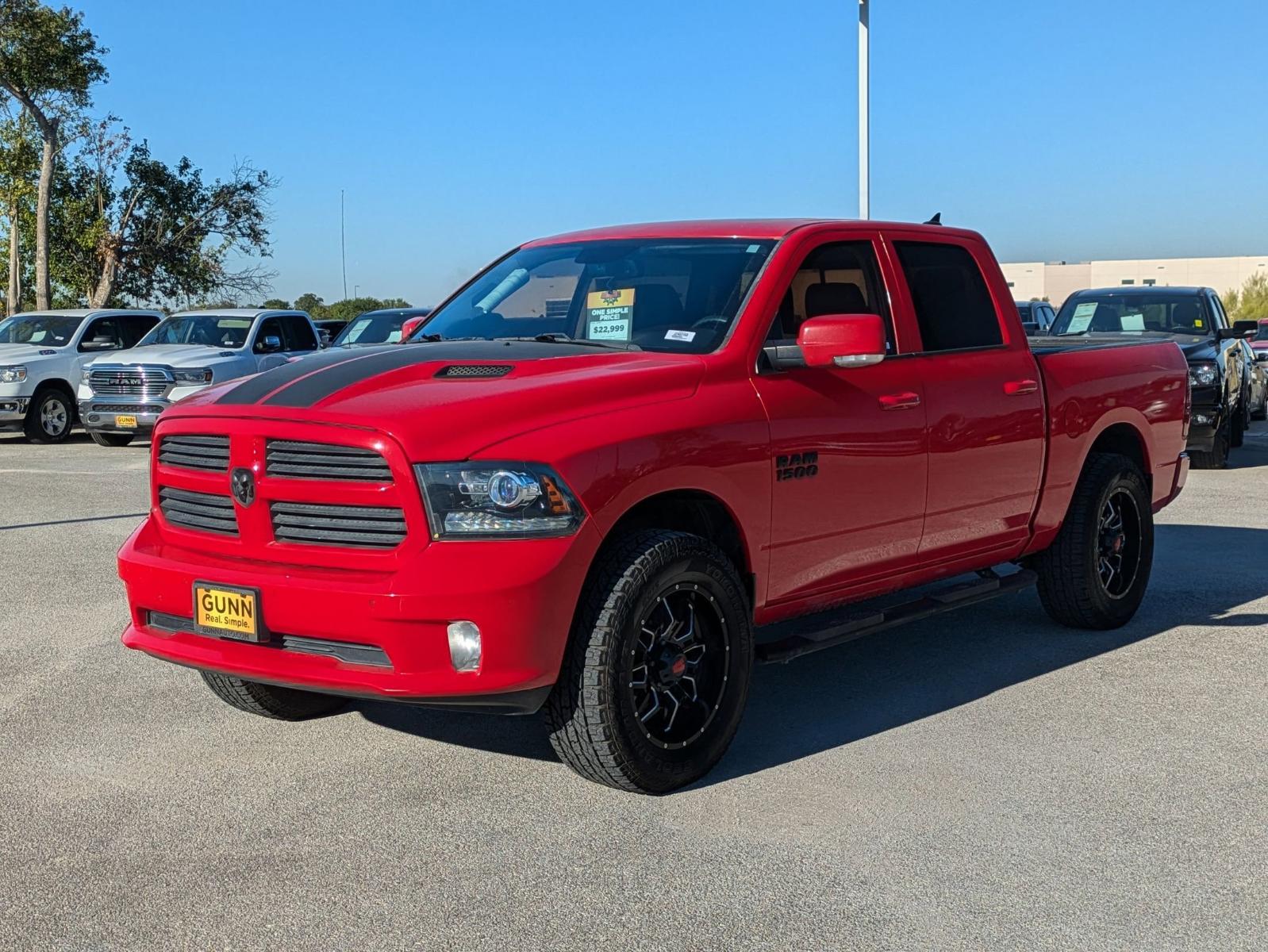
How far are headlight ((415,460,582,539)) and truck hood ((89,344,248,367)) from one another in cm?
1432

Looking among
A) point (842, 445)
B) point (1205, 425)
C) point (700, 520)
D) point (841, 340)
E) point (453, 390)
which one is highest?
point (841, 340)

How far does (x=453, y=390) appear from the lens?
15.5ft

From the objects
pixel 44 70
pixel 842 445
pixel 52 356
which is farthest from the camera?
pixel 44 70

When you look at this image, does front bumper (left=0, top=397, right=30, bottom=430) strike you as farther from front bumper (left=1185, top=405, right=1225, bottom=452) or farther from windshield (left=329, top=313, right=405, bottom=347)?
front bumper (left=1185, top=405, right=1225, bottom=452)

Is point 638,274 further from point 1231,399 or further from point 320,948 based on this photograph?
point 1231,399

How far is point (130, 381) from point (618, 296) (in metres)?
13.6

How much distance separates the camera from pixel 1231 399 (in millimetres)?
15477

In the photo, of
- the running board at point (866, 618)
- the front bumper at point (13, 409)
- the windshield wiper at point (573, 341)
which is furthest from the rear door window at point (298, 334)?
the windshield wiper at point (573, 341)

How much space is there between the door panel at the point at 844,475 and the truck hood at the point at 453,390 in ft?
1.56

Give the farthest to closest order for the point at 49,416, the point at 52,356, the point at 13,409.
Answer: the point at 49,416 < the point at 52,356 < the point at 13,409

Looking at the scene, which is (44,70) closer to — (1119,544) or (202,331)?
(202,331)

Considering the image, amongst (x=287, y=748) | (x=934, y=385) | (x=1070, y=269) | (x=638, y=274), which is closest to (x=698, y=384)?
(x=638, y=274)

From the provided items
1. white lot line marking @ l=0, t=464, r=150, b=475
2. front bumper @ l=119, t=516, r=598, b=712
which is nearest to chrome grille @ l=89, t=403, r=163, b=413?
white lot line marking @ l=0, t=464, r=150, b=475

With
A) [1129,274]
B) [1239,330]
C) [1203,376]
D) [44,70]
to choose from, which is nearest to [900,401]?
[1203,376]
